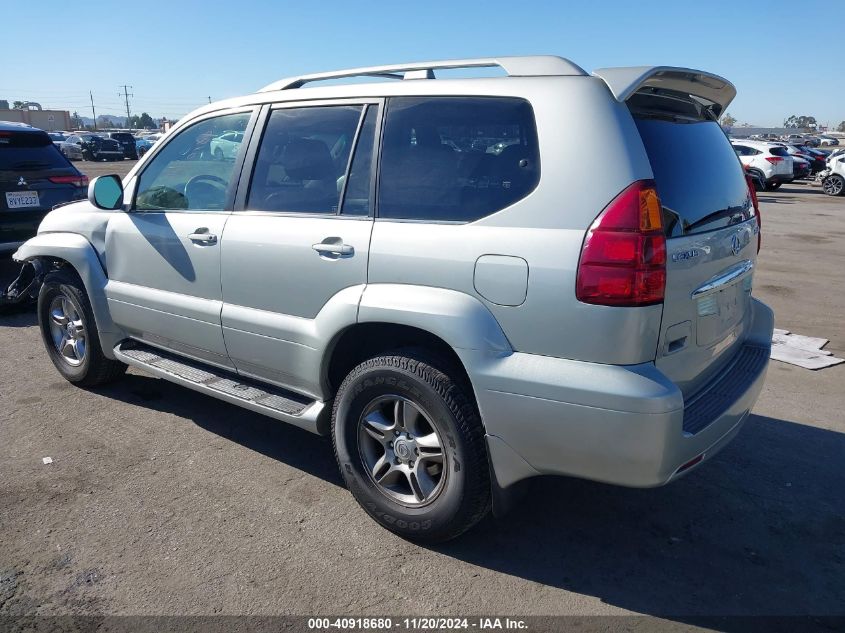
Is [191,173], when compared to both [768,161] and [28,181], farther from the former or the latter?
[768,161]

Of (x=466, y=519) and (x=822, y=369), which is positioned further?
(x=822, y=369)

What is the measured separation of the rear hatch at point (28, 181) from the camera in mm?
7406

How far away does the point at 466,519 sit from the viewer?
295 cm

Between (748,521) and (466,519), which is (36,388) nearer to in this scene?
(466,519)

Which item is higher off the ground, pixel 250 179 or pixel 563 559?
pixel 250 179

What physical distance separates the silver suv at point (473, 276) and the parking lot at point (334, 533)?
315mm

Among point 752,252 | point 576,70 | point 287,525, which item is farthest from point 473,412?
point 752,252

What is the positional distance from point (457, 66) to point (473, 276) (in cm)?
108

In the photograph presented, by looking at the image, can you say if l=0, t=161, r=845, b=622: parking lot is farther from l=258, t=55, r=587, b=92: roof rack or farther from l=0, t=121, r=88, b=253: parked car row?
l=0, t=121, r=88, b=253: parked car row

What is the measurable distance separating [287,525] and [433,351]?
44.8 inches

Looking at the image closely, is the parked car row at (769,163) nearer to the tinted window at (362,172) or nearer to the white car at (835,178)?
the white car at (835,178)

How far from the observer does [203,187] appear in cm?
399

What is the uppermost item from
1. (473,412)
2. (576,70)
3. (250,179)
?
(576,70)

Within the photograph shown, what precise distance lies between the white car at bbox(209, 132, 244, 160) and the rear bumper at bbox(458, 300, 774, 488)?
1.96 m
